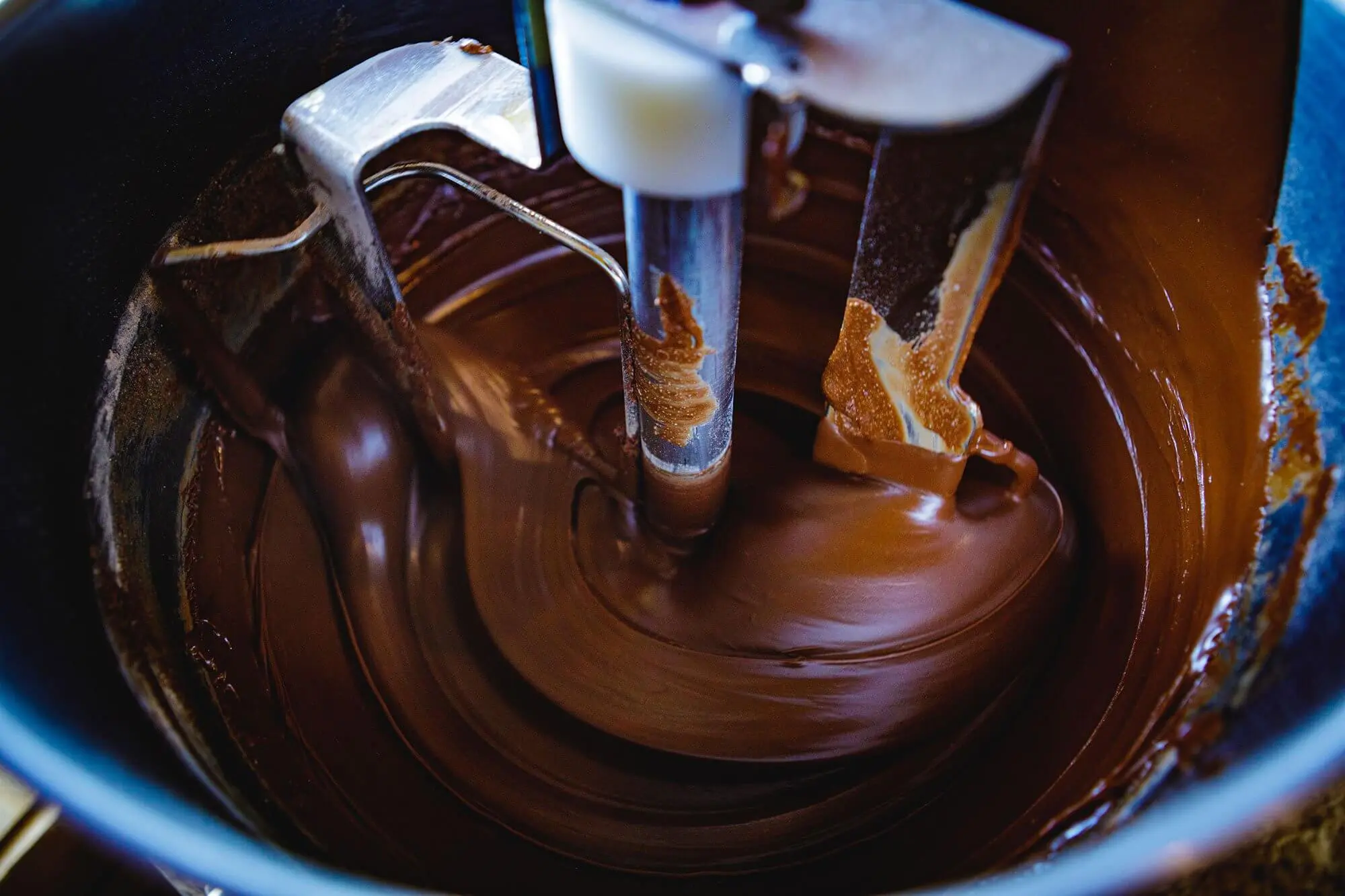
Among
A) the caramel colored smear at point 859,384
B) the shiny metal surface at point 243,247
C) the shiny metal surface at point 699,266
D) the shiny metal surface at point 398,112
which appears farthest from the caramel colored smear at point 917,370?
the shiny metal surface at point 243,247

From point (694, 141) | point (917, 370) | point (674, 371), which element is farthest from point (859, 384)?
point (694, 141)

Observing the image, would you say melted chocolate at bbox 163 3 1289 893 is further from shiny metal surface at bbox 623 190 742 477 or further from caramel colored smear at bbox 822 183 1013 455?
shiny metal surface at bbox 623 190 742 477

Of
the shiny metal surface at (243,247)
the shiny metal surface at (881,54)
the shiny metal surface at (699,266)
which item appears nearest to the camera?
the shiny metal surface at (881,54)

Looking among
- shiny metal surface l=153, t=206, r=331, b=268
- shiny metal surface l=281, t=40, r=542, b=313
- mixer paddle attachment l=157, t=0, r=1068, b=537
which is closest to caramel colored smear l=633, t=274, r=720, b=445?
mixer paddle attachment l=157, t=0, r=1068, b=537

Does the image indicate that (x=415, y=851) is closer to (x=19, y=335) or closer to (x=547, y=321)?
(x=19, y=335)

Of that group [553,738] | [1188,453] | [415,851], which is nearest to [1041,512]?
[1188,453]

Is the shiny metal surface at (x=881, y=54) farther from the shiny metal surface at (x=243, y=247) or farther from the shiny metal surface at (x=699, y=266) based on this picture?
the shiny metal surface at (x=243, y=247)

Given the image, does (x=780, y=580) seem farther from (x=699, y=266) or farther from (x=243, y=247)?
(x=243, y=247)
